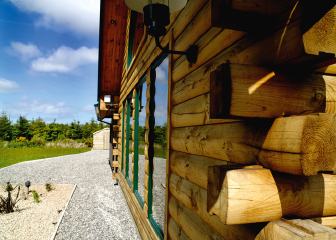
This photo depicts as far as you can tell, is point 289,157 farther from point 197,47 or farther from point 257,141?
point 197,47

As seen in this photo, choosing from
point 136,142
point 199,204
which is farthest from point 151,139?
point 199,204

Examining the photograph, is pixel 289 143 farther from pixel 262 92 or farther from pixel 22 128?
pixel 22 128

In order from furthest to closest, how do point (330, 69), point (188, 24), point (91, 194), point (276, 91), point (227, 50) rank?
1. point (91, 194)
2. point (188, 24)
3. point (227, 50)
4. point (330, 69)
5. point (276, 91)

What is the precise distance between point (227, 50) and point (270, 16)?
17.4 inches

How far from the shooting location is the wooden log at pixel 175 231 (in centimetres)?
163

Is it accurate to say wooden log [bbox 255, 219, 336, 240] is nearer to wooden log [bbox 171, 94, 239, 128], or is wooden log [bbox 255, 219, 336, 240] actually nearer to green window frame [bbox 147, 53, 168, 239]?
wooden log [bbox 171, 94, 239, 128]

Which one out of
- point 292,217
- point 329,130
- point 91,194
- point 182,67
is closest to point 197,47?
point 182,67

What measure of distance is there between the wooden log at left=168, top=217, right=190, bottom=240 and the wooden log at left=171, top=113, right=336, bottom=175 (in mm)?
946

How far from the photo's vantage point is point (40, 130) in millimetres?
26328

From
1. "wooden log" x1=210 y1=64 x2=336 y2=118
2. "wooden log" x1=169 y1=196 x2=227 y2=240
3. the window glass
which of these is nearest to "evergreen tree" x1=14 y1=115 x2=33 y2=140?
the window glass

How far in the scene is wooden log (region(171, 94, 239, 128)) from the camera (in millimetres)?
1335

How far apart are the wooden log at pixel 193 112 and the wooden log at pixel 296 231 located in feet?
1.94

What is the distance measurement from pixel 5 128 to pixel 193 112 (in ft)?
99.6

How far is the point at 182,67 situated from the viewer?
1.78 metres
